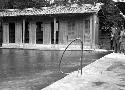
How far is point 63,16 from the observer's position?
26.6 m

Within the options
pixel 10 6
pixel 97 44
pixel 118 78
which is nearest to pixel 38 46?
pixel 97 44

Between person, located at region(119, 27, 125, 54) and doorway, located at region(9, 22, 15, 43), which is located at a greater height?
doorway, located at region(9, 22, 15, 43)

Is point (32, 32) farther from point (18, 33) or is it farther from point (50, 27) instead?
point (50, 27)

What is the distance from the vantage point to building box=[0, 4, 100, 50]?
83.2 feet

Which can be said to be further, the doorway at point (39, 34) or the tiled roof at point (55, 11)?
the doorway at point (39, 34)

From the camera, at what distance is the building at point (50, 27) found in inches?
998

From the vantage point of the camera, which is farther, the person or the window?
the window

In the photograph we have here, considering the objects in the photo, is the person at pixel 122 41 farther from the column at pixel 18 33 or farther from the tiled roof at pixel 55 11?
the column at pixel 18 33

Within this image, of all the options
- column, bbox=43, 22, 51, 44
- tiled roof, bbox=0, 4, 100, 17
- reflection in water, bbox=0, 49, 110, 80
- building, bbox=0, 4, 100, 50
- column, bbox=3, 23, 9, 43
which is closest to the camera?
reflection in water, bbox=0, 49, 110, 80

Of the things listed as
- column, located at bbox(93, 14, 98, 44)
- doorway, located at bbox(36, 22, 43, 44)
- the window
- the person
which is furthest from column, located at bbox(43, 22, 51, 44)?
the person

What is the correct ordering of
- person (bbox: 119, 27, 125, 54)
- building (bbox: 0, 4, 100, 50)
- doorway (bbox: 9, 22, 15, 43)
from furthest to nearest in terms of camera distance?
1. doorway (bbox: 9, 22, 15, 43)
2. building (bbox: 0, 4, 100, 50)
3. person (bbox: 119, 27, 125, 54)

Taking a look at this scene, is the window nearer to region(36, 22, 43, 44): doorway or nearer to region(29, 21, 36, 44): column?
region(36, 22, 43, 44): doorway

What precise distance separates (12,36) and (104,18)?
393 inches

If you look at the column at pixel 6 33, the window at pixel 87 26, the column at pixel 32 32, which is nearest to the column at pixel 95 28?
the window at pixel 87 26
